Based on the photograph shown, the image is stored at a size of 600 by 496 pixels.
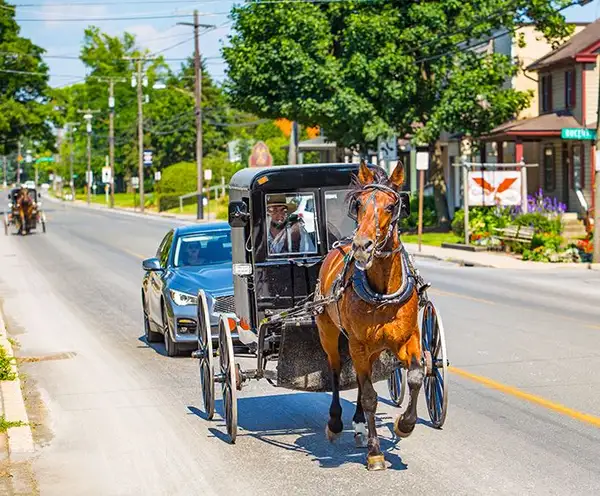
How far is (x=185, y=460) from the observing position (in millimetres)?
9312

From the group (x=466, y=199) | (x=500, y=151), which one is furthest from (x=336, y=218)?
(x=500, y=151)

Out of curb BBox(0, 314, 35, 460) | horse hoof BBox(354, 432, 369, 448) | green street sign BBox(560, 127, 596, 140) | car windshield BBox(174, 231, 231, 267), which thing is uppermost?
green street sign BBox(560, 127, 596, 140)

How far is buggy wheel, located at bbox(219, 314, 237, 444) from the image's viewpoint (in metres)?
9.73

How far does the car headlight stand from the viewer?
48.5 ft

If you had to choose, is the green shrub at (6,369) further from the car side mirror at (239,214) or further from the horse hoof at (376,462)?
the horse hoof at (376,462)

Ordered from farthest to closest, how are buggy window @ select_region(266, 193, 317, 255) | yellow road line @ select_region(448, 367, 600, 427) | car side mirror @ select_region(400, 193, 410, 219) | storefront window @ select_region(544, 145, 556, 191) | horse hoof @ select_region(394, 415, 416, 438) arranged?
storefront window @ select_region(544, 145, 556, 191) → buggy window @ select_region(266, 193, 317, 255) → yellow road line @ select_region(448, 367, 600, 427) → horse hoof @ select_region(394, 415, 416, 438) → car side mirror @ select_region(400, 193, 410, 219)

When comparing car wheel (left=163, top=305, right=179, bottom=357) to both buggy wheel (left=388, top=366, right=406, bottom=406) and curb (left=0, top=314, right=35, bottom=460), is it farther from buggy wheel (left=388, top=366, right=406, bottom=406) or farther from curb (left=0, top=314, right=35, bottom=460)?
buggy wheel (left=388, top=366, right=406, bottom=406)

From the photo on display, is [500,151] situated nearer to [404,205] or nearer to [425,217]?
[425,217]

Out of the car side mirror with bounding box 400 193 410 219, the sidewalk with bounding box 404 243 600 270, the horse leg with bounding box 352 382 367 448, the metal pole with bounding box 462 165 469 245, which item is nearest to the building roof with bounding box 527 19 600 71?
the metal pole with bounding box 462 165 469 245

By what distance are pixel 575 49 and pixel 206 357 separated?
36.3 metres

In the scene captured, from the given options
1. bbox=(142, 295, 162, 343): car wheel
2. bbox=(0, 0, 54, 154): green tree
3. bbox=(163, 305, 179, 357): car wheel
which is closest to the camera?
bbox=(163, 305, 179, 357): car wheel

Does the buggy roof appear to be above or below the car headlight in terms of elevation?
above

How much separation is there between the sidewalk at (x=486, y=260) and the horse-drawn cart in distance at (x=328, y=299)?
64.9 ft

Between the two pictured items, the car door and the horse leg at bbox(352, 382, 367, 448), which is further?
the car door
